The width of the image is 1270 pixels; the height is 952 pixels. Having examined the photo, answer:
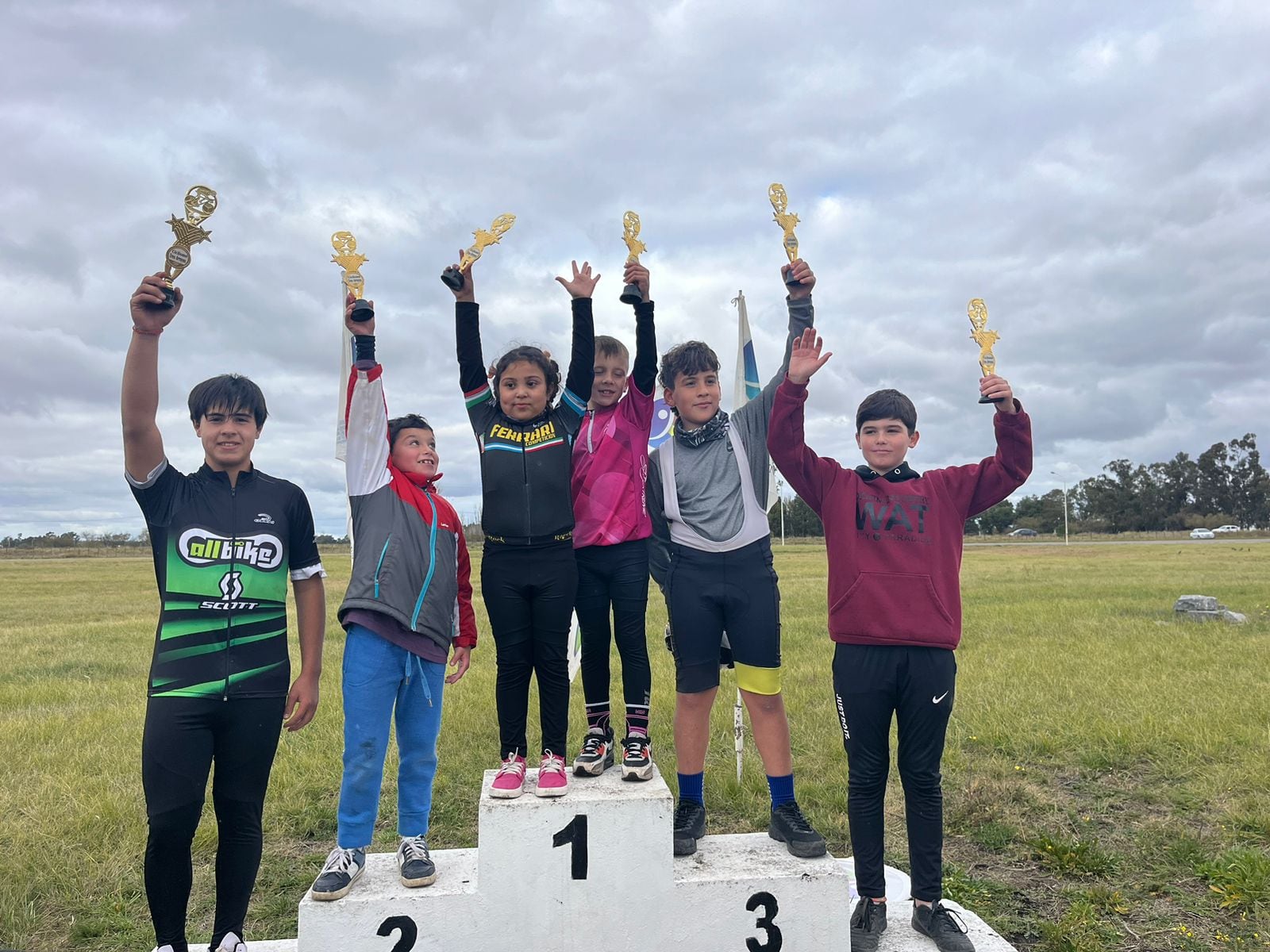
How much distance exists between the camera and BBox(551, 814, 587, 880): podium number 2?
3.21 m

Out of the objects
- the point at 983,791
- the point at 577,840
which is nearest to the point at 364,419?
the point at 577,840

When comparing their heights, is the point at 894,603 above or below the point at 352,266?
below

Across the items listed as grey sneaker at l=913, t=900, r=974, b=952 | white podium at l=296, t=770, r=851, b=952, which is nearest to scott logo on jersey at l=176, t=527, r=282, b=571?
white podium at l=296, t=770, r=851, b=952

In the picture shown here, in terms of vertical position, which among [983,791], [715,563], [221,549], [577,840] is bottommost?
[983,791]

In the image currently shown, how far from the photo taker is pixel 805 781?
561 centimetres

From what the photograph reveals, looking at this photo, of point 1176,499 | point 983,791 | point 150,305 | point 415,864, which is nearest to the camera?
point 150,305

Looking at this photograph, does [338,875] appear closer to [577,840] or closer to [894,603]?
[577,840]

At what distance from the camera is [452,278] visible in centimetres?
351

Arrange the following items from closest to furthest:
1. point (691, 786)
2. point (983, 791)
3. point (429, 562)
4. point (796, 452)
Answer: point (429, 562) → point (796, 452) → point (691, 786) → point (983, 791)

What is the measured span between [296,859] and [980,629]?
425 inches

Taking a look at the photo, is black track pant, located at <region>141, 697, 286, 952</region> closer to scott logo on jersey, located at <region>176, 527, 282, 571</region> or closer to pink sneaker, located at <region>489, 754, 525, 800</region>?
scott logo on jersey, located at <region>176, 527, 282, 571</region>

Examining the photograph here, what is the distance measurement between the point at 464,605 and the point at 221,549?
105 centimetres

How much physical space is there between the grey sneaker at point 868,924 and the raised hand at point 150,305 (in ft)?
11.8

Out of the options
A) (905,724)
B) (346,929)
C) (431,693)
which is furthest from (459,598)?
(905,724)
